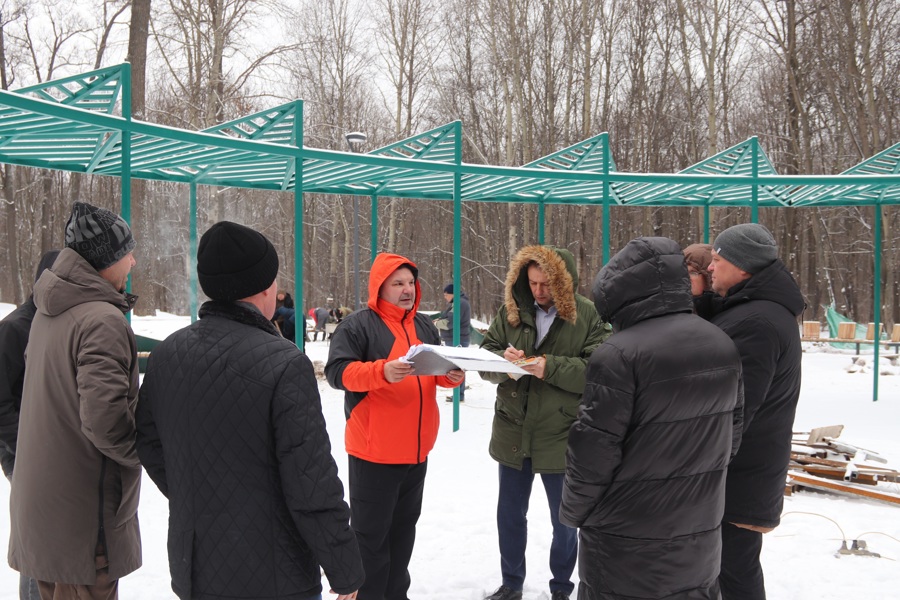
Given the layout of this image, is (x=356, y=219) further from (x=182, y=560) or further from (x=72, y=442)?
(x=182, y=560)

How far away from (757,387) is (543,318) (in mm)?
1276

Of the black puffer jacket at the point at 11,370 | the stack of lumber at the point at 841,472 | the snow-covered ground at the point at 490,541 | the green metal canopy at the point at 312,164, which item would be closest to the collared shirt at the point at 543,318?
the snow-covered ground at the point at 490,541

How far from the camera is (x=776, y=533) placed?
4762 mm

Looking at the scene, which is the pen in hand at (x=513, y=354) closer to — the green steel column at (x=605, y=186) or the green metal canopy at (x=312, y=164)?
the green metal canopy at (x=312, y=164)

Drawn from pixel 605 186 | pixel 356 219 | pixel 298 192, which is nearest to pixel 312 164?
pixel 298 192

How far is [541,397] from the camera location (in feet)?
11.8

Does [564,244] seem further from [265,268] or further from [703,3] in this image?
[265,268]

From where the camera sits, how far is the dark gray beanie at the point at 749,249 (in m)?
2.90

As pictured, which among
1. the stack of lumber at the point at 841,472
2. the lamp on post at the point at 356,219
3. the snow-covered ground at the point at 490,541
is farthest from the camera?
the lamp on post at the point at 356,219

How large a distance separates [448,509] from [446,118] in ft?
68.8

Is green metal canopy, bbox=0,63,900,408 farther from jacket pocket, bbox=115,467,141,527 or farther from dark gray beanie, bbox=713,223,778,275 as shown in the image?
dark gray beanie, bbox=713,223,778,275

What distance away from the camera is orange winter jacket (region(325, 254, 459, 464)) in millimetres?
3113

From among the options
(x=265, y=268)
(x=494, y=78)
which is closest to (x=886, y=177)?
(x=265, y=268)

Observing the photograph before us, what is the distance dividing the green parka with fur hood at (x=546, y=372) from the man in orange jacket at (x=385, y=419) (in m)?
0.51
